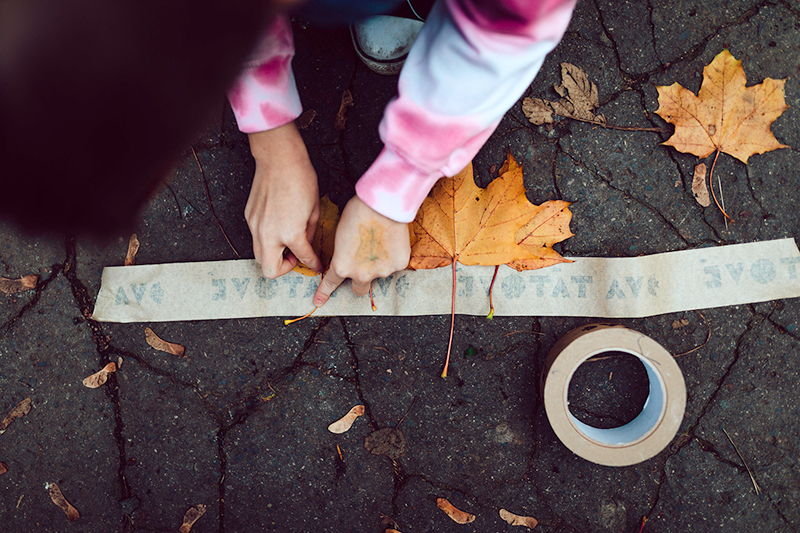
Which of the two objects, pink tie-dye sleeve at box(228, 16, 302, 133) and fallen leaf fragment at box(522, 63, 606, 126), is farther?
fallen leaf fragment at box(522, 63, 606, 126)

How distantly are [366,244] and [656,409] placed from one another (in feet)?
3.50

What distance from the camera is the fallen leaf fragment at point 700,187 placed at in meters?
1.60

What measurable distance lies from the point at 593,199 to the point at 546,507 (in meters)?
1.15

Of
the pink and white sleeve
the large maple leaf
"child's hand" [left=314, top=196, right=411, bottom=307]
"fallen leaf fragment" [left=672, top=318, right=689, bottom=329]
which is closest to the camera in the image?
the pink and white sleeve

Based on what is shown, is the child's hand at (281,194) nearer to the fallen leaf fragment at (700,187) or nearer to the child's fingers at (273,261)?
the child's fingers at (273,261)

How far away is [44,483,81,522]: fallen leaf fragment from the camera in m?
1.64

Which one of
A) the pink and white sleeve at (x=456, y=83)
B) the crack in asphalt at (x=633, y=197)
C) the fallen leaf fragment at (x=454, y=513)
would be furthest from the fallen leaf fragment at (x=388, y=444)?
the crack in asphalt at (x=633, y=197)

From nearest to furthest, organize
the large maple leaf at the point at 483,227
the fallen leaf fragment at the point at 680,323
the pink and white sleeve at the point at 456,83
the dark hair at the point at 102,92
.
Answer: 1. the dark hair at the point at 102,92
2. the pink and white sleeve at the point at 456,83
3. the large maple leaf at the point at 483,227
4. the fallen leaf fragment at the point at 680,323

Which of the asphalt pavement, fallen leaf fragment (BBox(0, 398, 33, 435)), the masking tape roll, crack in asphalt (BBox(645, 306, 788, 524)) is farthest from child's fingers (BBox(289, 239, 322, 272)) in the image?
crack in asphalt (BBox(645, 306, 788, 524))

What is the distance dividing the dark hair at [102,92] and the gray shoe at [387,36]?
1074 millimetres

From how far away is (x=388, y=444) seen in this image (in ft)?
5.22

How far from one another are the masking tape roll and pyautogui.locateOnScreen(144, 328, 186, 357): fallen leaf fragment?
1.32m

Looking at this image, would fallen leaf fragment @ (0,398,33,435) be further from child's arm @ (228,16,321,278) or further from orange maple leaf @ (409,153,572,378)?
orange maple leaf @ (409,153,572,378)

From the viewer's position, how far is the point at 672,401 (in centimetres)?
133
